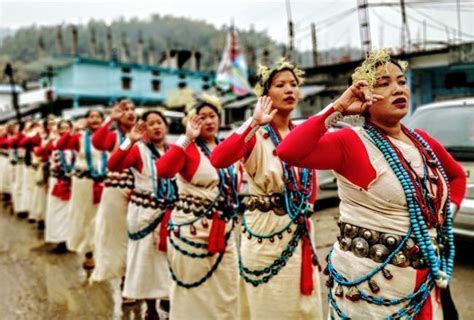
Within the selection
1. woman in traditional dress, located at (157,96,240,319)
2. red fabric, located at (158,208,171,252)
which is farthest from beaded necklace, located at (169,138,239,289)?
red fabric, located at (158,208,171,252)

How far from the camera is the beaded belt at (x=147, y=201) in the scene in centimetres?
496

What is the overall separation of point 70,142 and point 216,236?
156 inches

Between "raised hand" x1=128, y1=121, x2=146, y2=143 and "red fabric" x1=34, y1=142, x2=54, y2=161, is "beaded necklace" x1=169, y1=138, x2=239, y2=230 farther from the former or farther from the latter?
"red fabric" x1=34, y1=142, x2=54, y2=161

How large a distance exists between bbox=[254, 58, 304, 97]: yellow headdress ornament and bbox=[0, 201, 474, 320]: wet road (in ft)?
8.32

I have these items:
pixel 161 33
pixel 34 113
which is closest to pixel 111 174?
pixel 34 113

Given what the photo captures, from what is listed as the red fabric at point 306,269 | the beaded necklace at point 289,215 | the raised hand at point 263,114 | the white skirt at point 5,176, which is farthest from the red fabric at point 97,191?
the white skirt at point 5,176

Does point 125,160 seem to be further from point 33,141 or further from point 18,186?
point 18,186

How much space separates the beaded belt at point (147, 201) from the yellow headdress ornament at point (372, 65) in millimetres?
2874

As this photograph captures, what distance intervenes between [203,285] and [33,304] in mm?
2346

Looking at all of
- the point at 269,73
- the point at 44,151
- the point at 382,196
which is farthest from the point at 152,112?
the point at 44,151

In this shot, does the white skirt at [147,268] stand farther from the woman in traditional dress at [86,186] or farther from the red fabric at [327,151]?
the red fabric at [327,151]

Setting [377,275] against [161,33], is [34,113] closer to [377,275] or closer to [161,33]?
[377,275]

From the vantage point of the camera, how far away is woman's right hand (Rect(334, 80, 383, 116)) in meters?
2.34

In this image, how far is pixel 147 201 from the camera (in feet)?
16.5
